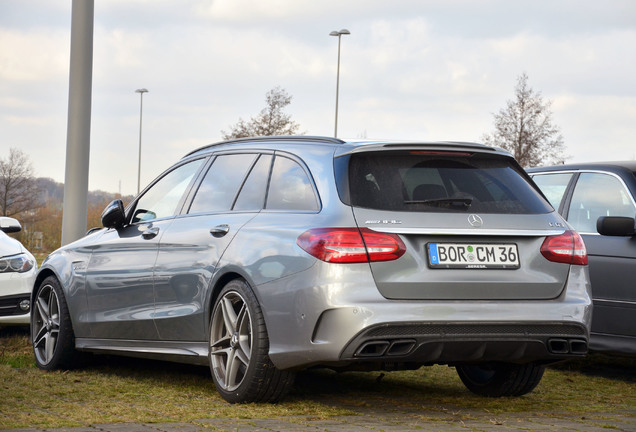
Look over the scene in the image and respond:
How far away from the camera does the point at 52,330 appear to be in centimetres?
809

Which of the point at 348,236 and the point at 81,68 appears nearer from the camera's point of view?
the point at 348,236

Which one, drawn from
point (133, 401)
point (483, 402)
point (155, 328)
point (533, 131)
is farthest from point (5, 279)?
point (533, 131)

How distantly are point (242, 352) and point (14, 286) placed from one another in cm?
424

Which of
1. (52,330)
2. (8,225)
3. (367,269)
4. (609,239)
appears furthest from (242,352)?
(8,225)

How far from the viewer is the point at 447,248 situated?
5414 millimetres

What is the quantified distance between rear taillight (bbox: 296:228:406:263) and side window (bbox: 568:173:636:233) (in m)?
3.33

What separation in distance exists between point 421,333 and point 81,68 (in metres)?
6.16

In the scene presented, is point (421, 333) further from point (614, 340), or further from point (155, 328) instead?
point (614, 340)

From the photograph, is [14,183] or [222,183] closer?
[222,183]

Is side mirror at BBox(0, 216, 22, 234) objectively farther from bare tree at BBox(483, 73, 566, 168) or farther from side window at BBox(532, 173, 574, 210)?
bare tree at BBox(483, 73, 566, 168)

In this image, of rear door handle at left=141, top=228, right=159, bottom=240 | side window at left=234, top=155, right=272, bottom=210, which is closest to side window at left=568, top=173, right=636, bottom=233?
side window at left=234, top=155, right=272, bottom=210

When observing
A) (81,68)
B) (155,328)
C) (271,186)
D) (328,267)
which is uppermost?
(81,68)

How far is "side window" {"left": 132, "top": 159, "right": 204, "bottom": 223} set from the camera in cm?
716

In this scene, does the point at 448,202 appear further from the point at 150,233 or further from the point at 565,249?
the point at 150,233
